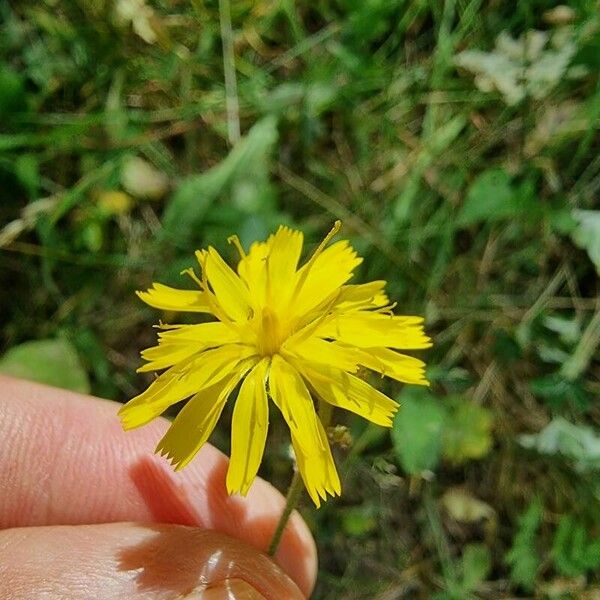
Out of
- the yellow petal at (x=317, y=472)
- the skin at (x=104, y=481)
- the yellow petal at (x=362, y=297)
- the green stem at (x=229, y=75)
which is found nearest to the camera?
the yellow petal at (x=317, y=472)

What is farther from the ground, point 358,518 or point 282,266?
point 282,266

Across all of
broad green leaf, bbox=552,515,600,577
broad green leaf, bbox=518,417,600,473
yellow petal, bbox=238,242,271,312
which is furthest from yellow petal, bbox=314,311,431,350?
A: broad green leaf, bbox=552,515,600,577

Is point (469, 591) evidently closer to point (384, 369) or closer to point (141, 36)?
point (384, 369)

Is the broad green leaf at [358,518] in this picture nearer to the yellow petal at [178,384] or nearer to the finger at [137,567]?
the finger at [137,567]

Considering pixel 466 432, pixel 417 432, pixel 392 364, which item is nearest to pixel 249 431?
pixel 392 364

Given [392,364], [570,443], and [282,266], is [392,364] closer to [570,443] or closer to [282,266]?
[282,266]

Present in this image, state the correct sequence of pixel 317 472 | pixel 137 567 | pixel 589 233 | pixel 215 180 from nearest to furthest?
pixel 317 472, pixel 137 567, pixel 589 233, pixel 215 180

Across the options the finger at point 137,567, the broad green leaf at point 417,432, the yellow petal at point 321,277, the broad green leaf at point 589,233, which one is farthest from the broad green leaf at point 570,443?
the yellow petal at point 321,277
